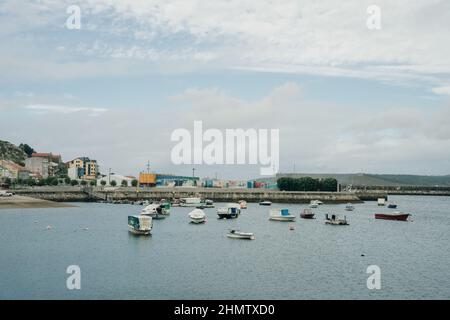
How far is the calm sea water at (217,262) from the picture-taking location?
38531 millimetres

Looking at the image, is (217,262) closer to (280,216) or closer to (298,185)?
(280,216)

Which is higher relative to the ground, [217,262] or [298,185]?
[298,185]

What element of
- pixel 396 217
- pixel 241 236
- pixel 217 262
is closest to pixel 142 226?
pixel 241 236

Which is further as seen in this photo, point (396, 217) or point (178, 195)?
point (178, 195)

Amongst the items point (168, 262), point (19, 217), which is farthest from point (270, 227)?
point (19, 217)

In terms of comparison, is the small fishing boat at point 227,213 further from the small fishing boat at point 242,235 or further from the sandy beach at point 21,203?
the sandy beach at point 21,203

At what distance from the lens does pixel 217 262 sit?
50.0 meters

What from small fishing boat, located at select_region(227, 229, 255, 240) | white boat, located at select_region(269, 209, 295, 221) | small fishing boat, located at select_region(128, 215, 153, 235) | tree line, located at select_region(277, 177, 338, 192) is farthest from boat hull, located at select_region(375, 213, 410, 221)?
tree line, located at select_region(277, 177, 338, 192)

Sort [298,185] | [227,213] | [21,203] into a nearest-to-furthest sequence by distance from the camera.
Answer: [227,213] < [21,203] < [298,185]

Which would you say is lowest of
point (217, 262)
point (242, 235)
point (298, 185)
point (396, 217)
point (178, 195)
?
point (396, 217)

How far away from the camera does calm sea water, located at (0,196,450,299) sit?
126 ft

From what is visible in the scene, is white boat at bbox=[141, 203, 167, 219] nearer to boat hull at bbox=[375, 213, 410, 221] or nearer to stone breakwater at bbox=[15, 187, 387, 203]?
boat hull at bbox=[375, 213, 410, 221]

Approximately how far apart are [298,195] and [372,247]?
11408cm
